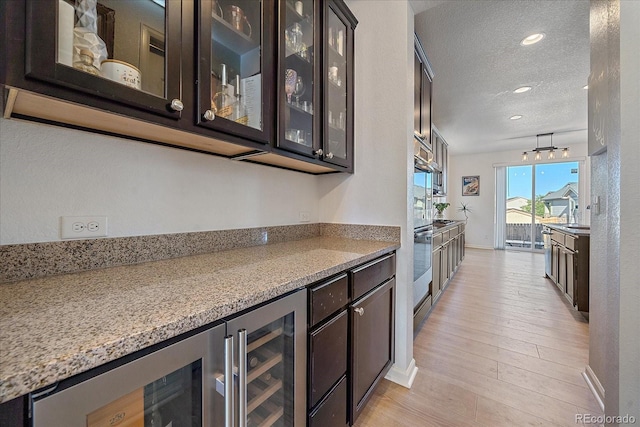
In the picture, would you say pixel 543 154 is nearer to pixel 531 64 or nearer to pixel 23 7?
pixel 531 64

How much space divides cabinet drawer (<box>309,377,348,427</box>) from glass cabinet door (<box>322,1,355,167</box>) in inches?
47.9

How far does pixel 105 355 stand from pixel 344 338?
3.08ft

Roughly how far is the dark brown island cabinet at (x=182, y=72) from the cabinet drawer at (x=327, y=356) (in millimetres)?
850

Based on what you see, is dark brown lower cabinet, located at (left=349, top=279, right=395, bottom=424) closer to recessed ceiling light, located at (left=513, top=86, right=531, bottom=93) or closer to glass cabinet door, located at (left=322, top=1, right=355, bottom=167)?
glass cabinet door, located at (left=322, top=1, right=355, bottom=167)

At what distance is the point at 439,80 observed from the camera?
3096mm

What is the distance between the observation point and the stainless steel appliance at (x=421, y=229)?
200 cm

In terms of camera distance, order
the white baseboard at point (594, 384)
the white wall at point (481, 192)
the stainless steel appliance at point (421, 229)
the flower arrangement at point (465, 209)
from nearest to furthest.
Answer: the white baseboard at point (594, 384), the stainless steel appliance at point (421, 229), the white wall at point (481, 192), the flower arrangement at point (465, 209)

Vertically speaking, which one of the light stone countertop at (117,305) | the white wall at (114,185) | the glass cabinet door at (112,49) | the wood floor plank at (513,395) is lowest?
the wood floor plank at (513,395)

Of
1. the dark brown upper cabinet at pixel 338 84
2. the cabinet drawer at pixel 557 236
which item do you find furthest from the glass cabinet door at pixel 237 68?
the cabinet drawer at pixel 557 236

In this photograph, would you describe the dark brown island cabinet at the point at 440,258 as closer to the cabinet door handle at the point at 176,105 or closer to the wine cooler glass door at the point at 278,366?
the wine cooler glass door at the point at 278,366

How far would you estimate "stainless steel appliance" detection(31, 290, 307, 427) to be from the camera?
0.45 meters

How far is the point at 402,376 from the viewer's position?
1704 millimetres

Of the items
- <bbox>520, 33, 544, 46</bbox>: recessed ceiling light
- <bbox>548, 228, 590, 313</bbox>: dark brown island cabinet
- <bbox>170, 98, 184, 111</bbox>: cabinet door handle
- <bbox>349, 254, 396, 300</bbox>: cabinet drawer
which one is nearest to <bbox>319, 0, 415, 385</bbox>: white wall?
<bbox>349, 254, 396, 300</bbox>: cabinet drawer

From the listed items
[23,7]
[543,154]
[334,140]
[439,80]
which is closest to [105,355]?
[23,7]
